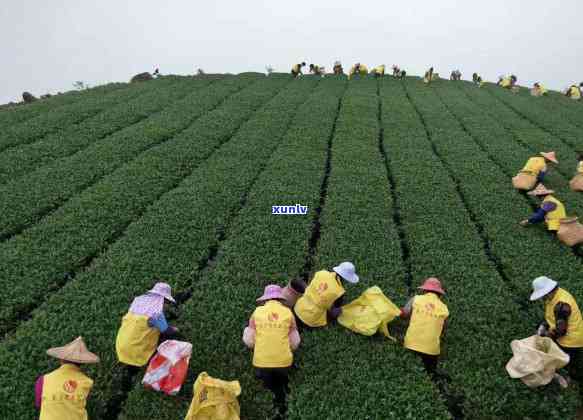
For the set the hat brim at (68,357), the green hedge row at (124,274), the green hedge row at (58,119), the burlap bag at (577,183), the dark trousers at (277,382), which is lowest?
the dark trousers at (277,382)

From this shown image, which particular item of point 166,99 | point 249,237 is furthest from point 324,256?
point 166,99

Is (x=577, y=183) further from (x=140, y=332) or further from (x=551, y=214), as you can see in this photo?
(x=140, y=332)

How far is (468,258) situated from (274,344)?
6242mm

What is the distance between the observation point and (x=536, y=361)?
697 centimetres

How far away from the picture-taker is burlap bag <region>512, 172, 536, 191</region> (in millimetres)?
14344

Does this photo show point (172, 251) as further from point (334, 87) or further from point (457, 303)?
point (334, 87)

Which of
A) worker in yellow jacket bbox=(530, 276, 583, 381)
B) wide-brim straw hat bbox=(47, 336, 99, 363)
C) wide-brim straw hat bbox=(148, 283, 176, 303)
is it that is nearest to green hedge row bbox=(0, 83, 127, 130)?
wide-brim straw hat bbox=(148, 283, 176, 303)

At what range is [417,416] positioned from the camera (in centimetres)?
663

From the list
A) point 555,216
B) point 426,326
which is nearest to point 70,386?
point 426,326

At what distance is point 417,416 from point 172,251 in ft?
22.6

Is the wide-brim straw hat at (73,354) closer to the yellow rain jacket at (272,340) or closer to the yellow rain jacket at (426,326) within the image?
the yellow rain jacket at (272,340)

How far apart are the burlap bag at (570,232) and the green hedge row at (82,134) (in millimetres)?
17236

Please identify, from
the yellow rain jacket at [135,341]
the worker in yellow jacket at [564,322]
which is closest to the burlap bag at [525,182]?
the worker in yellow jacket at [564,322]

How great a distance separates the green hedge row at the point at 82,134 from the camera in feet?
50.3
